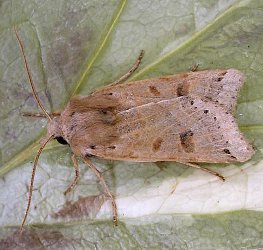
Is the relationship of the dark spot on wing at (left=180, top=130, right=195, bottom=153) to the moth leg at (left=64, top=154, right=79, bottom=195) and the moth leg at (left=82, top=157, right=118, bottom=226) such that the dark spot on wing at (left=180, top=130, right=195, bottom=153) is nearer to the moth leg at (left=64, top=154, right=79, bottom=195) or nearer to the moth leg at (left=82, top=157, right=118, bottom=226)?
the moth leg at (left=82, top=157, right=118, bottom=226)

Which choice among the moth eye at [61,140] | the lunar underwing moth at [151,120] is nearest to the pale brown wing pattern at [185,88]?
the lunar underwing moth at [151,120]

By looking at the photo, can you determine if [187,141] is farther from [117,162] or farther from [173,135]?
[117,162]

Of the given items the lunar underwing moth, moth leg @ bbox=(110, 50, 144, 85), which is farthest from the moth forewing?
moth leg @ bbox=(110, 50, 144, 85)

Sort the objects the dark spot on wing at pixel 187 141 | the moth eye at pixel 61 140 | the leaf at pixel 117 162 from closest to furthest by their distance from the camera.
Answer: the leaf at pixel 117 162
the dark spot on wing at pixel 187 141
the moth eye at pixel 61 140

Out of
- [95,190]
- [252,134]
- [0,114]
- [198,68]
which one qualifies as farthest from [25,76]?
[252,134]

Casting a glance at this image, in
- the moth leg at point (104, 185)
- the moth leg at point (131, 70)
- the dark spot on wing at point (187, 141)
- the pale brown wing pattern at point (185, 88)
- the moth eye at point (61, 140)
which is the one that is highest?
the moth leg at point (131, 70)

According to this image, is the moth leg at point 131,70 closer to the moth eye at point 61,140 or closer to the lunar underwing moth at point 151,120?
the lunar underwing moth at point 151,120

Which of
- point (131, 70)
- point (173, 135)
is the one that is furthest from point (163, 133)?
point (131, 70)

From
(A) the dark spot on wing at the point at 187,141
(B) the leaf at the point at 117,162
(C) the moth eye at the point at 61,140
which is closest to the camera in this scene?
(B) the leaf at the point at 117,162
